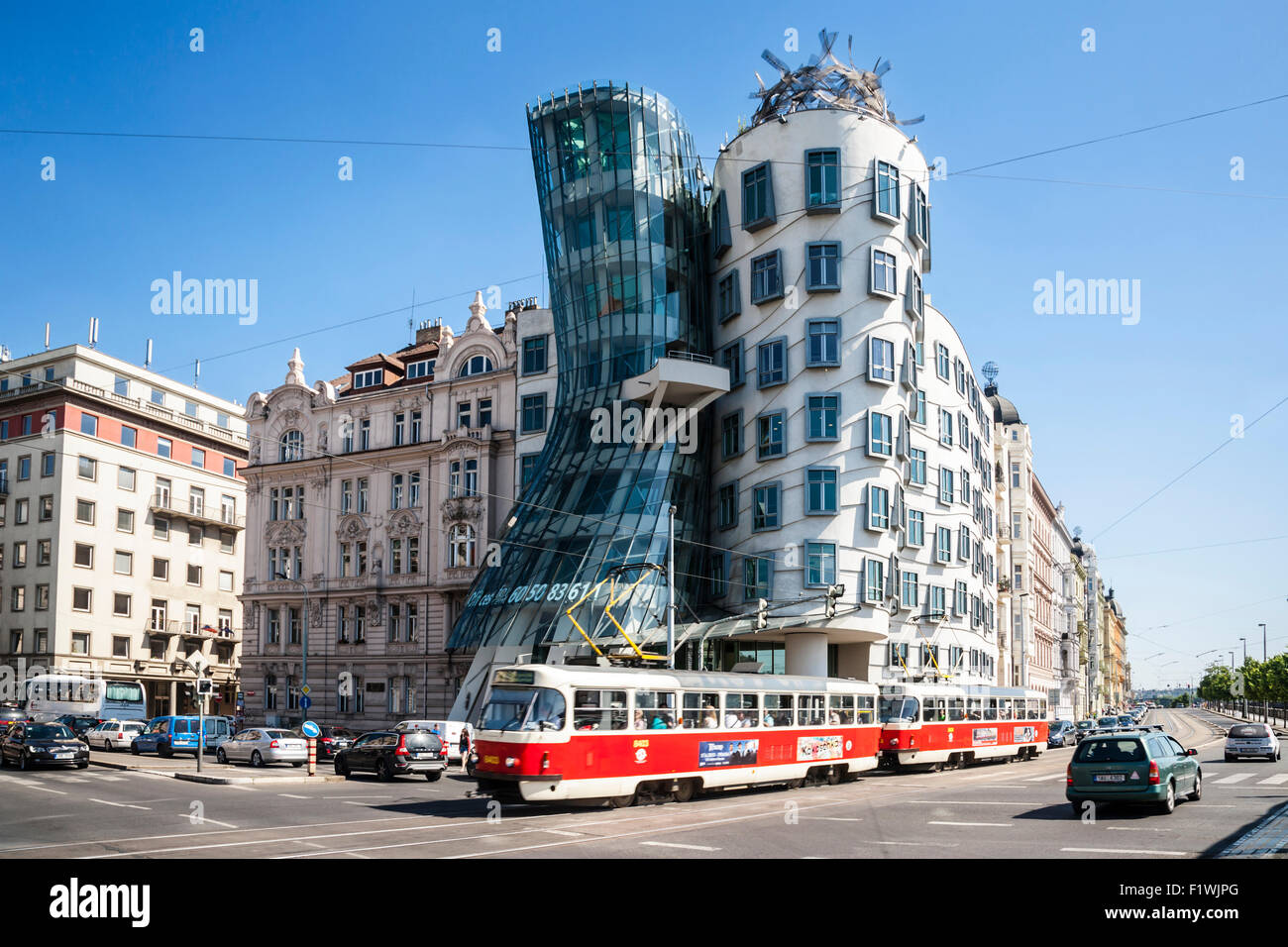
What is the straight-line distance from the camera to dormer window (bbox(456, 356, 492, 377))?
202 feet

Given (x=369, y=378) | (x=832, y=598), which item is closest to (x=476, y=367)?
(x=369, y=378)

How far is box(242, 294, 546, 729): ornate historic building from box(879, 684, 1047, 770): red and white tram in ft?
86.0

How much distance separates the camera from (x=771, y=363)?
4891 cm

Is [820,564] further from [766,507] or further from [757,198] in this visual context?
[757,198]

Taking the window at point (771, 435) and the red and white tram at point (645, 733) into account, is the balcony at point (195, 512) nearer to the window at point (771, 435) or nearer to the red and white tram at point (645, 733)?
the window at point (771, 435)

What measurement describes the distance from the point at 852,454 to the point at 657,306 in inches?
445

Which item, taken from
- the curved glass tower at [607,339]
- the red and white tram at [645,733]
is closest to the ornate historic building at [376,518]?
the curved glass tower at [607,339]

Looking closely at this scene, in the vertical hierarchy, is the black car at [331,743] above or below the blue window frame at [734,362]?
below

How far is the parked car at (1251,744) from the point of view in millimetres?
39438

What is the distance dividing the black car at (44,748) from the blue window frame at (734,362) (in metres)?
29.3

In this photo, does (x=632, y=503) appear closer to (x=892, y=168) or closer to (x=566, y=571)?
(x=566, y=571)
